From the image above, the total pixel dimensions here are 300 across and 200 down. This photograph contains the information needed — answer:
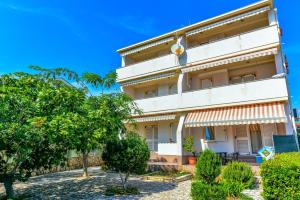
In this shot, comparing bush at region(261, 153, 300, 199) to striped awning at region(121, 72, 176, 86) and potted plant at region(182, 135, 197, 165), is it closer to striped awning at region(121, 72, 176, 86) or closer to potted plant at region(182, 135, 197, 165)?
potted plant at region(182, 135, 197, 165)

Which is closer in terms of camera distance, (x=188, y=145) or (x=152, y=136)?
(x=188, y=145)

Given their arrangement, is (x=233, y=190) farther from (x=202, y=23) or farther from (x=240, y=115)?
(x=202, y=23)

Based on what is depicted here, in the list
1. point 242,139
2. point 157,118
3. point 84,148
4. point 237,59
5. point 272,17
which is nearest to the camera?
point 84,148

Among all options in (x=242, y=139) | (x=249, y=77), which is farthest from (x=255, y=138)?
(x=249, y=77)

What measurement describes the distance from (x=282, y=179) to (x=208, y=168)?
14.7ft

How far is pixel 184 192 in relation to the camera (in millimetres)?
14578

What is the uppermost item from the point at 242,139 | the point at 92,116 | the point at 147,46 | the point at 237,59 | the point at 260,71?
the point at 147,46

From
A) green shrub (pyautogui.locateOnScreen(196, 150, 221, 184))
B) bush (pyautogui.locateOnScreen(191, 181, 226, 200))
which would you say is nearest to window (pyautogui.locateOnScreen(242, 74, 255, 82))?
green shrub (pyautogui.locateOnScreen(196, 150, 221, 184))

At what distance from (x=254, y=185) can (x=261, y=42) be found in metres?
12.4

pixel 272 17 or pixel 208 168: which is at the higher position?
pixel 272 17

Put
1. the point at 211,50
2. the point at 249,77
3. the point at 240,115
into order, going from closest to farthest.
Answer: the point at 240,115 → the point at 211,50 → the point at 249,77

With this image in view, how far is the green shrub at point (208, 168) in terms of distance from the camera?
1291 centimetres

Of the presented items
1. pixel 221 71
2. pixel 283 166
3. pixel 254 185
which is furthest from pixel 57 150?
pixel 221 71

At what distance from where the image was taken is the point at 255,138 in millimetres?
22312
